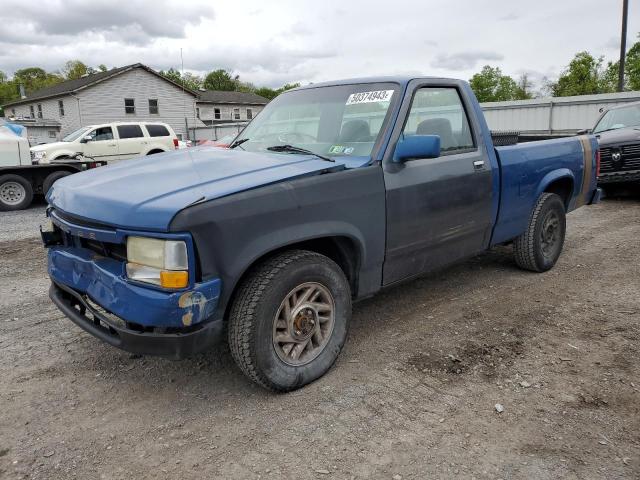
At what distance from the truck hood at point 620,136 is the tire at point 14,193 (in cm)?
1179

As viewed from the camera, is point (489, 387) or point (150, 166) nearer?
point (489, 387)

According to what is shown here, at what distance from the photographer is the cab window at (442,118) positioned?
376cm

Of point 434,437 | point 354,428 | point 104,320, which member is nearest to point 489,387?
point 434,437

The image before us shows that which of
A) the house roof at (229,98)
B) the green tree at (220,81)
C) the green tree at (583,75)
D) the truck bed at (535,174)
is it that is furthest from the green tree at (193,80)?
the truck bed at (535,174)

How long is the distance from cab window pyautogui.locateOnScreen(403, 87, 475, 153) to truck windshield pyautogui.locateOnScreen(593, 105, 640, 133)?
7258mm

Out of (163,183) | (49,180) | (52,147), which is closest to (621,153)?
(163,183)

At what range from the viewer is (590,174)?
566 centimetres

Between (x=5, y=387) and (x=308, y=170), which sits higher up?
(x=308, y=170)

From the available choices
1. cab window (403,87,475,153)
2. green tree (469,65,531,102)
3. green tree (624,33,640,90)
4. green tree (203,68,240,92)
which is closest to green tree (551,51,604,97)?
green tree (624,33,640,90)

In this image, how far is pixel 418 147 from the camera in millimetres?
3297

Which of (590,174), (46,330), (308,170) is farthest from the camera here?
(590,174)

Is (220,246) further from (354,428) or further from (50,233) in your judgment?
(50,233)

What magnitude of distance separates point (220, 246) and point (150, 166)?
1.11m

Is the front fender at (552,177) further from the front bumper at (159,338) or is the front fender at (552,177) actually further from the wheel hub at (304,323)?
the front bumper at (159,338)
